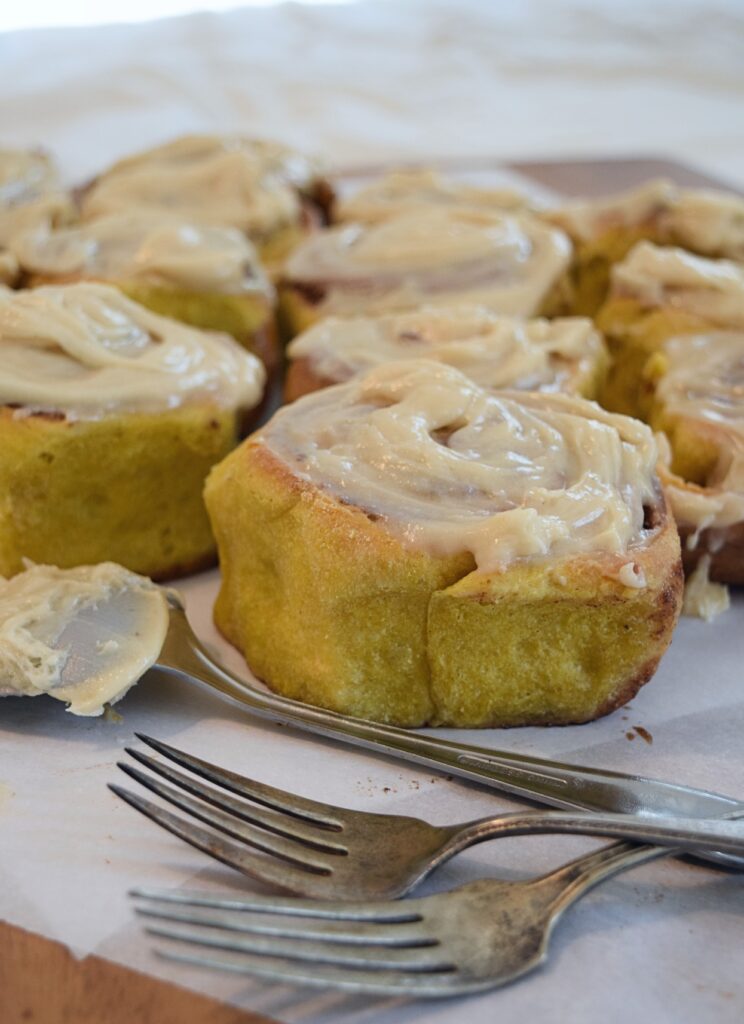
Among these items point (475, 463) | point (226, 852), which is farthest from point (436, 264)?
point (226, 852)

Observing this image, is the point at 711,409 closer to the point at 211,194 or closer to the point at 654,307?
the point at 654,307

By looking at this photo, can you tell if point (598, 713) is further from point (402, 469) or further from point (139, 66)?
point (139, 66)

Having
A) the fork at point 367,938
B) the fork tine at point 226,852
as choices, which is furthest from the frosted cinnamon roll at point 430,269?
the fork at point 367,938

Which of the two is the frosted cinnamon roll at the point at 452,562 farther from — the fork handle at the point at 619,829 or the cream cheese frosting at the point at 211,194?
the cream cheese frosting at the point at 211,194

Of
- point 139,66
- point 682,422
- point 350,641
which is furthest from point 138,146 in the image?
point 350,641

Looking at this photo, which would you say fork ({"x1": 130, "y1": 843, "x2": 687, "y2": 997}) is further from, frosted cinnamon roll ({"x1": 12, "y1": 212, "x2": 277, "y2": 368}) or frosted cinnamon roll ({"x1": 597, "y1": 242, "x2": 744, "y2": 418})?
frosted cinnamon roll ({"x1": 12, "y1": 212, "x2": 277, "y2": 368})

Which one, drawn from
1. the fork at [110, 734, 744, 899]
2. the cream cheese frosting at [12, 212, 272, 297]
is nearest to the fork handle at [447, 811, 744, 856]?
the fork at [110, 734, 744, 899]
